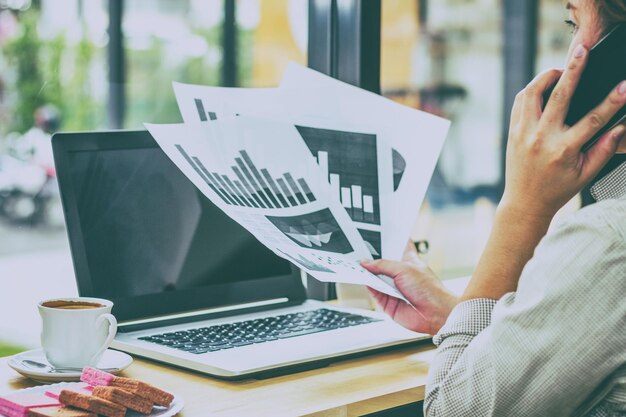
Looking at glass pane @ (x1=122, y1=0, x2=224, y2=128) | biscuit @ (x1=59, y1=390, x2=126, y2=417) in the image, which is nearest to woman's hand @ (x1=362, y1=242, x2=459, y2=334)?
biscuit @ (x1=59, y1=390, x2=126, y2=417)

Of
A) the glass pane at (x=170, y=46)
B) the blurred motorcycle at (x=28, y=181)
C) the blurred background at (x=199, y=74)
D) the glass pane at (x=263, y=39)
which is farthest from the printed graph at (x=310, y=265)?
the glass pane at (x=170, y=46)

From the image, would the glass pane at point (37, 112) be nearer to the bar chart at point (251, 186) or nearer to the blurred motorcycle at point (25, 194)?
the blurred motorcycle at point (25, 194)

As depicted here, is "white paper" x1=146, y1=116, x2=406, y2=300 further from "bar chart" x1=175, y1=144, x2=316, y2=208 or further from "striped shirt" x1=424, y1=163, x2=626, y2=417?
"striped shirt" x1=424, y1=163, x2=626, y2=417

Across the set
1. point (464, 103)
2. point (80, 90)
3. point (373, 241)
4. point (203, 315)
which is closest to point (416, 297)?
point (373, 241)

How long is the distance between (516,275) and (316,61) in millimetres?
850

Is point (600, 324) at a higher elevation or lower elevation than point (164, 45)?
lower

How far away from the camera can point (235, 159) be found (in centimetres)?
124

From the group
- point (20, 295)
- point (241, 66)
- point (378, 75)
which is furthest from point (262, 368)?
point (241, 66)

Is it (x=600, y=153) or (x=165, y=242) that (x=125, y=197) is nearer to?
(x=165, y=242)

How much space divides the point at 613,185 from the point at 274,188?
48 cm

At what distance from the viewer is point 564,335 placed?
0.85 metres

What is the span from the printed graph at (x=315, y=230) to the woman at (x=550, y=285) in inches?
9.7

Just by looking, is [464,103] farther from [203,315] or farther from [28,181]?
[203,315]

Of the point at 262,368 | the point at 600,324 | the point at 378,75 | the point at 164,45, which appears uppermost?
the point at 164,45
